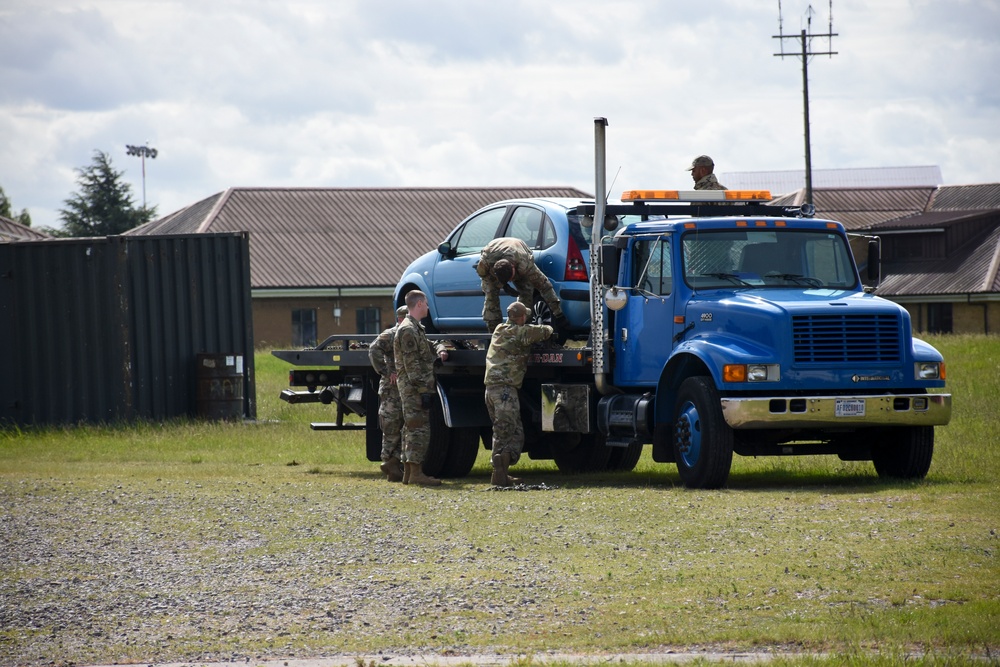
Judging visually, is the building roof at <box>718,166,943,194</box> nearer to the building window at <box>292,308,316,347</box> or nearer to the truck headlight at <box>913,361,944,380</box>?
the building window at <box>292,308,316,347</box>

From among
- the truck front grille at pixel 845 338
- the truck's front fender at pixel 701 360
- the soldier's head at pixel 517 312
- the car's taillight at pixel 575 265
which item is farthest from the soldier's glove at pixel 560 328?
the truck front grille at pixel 845 338

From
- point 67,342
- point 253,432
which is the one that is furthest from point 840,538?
point 67,342

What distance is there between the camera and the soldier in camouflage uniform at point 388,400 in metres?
14.7

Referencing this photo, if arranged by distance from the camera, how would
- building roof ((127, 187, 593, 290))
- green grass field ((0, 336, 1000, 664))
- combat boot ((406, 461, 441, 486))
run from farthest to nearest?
building roof ((127, 187, 593, 290)) < combat boot ((406, 461, 441, 486)) < green grass field ((0, 336, 1000, 664))

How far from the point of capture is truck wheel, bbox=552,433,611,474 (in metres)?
15.9

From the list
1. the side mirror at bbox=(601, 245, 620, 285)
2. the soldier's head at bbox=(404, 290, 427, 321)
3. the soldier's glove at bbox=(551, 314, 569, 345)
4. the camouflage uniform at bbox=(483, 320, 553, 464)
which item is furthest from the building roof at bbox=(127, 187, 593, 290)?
the side mirror at bbox=(601, 245, 620, 285)

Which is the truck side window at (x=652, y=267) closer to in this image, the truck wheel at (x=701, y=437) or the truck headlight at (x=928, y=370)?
the truck wheel at (x=701, y=437)

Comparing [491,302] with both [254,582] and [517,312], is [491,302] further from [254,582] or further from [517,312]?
[254,582]

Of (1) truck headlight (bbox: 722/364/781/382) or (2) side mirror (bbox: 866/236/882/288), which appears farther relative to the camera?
(2) side mirror (bbox: 866/236/882/288)

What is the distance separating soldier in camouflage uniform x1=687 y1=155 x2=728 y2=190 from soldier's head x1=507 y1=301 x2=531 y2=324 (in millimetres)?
2369

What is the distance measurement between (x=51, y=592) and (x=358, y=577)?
69.8 inches

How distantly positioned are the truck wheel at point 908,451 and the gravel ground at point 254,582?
3708 mm

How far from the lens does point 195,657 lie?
6.68 m

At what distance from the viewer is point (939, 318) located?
177 ft
